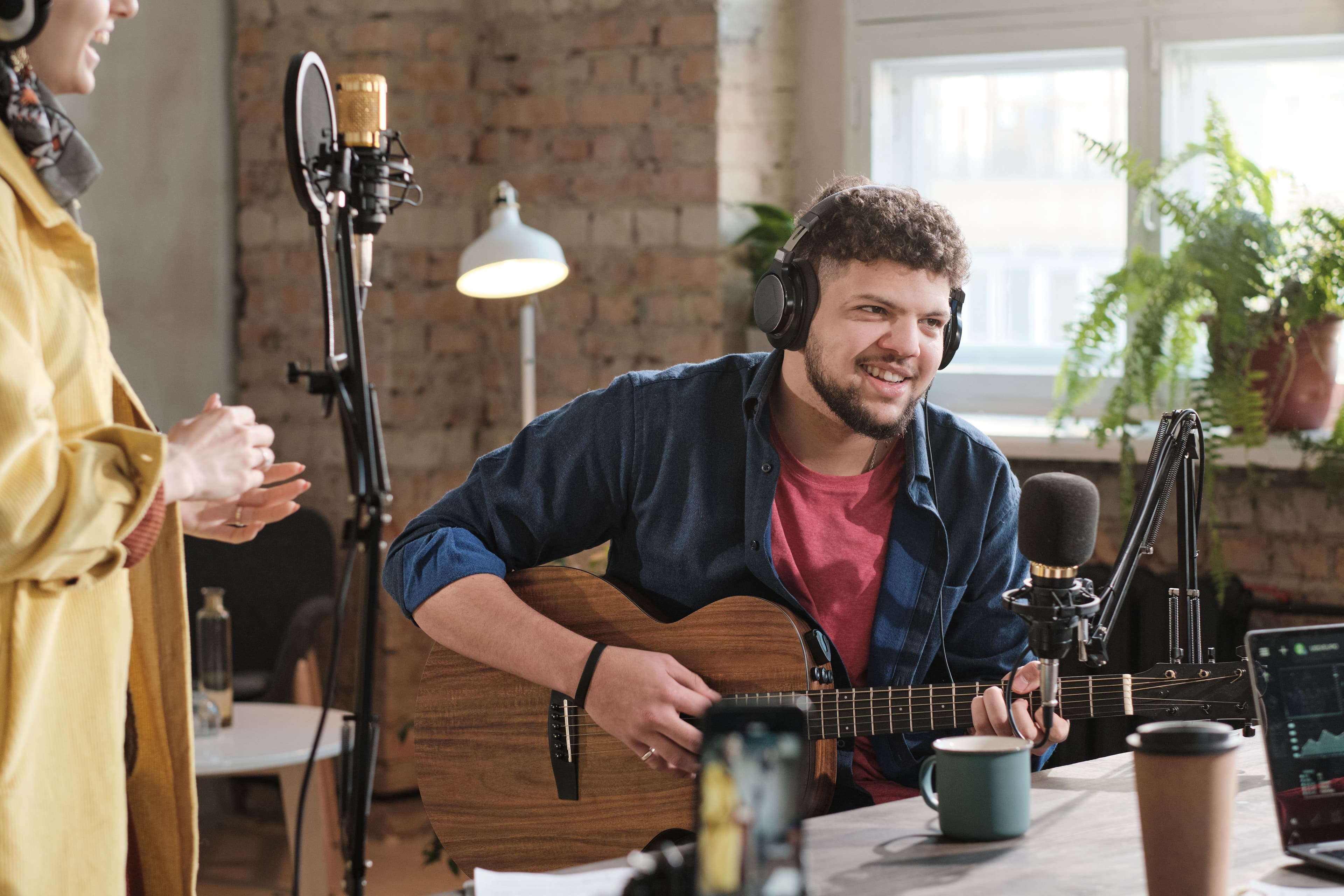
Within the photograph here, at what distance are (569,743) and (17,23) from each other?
1114 millimetres

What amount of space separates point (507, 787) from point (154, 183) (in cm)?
240

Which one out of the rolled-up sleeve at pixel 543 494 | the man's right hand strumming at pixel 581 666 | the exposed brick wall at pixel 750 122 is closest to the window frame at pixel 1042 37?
the exposed brick wall at pixel 750 122

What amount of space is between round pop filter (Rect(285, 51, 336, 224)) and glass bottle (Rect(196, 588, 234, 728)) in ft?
5.45

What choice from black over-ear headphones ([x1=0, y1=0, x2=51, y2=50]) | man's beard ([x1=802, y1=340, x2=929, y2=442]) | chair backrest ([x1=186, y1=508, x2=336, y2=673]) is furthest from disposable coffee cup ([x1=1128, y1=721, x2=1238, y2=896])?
chair backrest ([x1=186, y1=508, x2=336, y2=673])

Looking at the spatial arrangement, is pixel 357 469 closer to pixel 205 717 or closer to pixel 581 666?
pixel 581 666

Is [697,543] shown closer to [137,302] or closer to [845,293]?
[845,293]

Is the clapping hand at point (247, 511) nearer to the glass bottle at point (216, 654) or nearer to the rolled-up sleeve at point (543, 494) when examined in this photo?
the rolled-up sleeve at point (543, 494)

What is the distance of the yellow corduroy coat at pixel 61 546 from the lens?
3.83 feet

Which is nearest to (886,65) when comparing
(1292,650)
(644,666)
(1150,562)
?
(1150,562)

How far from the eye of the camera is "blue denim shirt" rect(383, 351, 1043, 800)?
1.88 m

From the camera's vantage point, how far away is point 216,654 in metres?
2.94

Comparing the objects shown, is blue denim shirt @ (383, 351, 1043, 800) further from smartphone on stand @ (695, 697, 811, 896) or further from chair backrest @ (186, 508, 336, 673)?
chair backrest @ (186, 508, 336, 673)

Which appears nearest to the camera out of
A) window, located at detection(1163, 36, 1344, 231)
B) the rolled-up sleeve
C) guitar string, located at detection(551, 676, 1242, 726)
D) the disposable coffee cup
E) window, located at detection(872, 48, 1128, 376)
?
the disposable coffee cup

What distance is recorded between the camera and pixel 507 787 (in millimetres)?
1922
